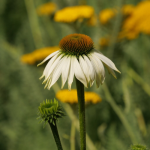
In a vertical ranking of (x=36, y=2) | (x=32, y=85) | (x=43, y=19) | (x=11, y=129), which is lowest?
(x=11, y=129)

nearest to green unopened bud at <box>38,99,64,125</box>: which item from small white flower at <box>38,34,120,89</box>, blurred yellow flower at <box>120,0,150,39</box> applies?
small white flower at <box>38,34,120,89</box>

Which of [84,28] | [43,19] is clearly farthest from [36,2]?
[84,28]

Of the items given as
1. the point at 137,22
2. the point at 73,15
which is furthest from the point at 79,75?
the point at 137,22

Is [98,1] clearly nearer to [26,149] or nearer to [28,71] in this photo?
[28,71]

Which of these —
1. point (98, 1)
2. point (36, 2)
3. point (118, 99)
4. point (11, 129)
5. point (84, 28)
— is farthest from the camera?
point (36, 2)

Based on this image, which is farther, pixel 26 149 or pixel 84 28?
pixel 84 28

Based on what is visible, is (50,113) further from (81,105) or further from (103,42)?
(103,42)
